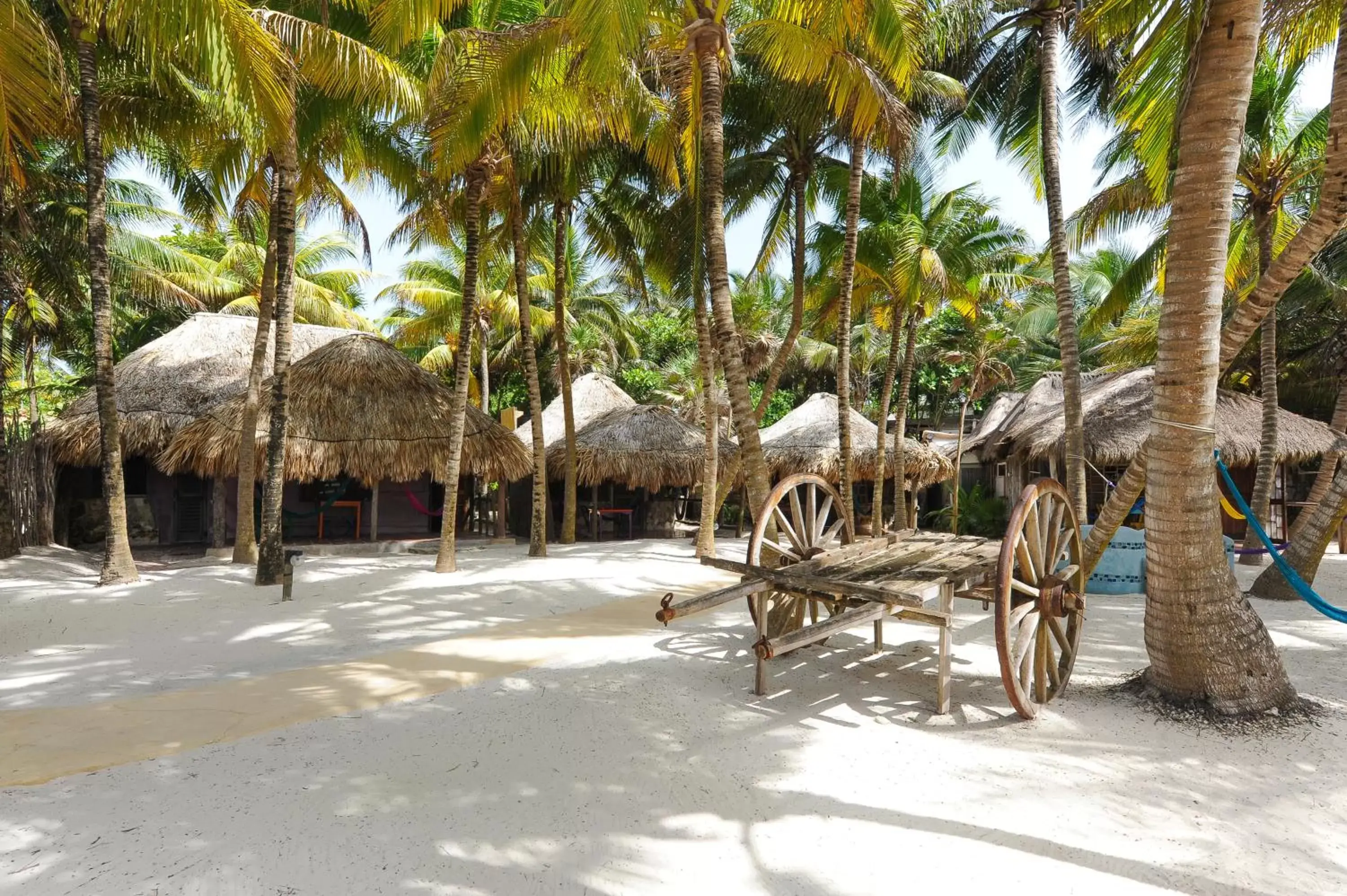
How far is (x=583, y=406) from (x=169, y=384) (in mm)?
8848

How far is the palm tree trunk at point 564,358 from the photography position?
12773 mm

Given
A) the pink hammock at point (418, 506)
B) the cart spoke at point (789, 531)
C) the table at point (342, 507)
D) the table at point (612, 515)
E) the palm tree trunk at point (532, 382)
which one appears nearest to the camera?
the cart spoke at point (789, 531)

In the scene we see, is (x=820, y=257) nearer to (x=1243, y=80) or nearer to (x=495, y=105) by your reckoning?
(x=495, y=105)

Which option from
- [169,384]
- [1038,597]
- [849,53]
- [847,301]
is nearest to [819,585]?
[1038,597]

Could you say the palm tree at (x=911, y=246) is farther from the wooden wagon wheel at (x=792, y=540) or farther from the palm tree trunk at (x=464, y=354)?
the wooden wagon wheel at (x=792, y=540)

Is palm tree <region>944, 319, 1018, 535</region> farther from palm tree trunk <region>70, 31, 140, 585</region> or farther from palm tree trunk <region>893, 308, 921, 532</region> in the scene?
palm tree trunk <region>70, 31, 140, 585</region>

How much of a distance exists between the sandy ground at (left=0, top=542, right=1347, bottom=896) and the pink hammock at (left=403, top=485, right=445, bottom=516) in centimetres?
789

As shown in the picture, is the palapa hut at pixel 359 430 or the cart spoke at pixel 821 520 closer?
the cart spoke at pixel 821 520

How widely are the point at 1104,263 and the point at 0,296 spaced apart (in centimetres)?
3086

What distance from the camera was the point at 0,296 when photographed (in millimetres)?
13219

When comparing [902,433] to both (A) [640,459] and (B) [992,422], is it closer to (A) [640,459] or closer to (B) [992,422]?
(A) [640,459]

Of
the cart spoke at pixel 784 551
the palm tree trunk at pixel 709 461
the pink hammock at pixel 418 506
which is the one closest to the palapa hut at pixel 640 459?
the palm tree trunk at pixel 709 461

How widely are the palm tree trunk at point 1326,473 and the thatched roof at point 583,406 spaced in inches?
481

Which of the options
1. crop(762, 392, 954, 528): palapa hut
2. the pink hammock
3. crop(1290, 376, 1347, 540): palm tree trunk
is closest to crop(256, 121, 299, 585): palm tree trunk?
the pink hammock
